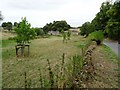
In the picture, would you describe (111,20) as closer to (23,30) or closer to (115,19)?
(115,19)

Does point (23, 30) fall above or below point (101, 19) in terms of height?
below

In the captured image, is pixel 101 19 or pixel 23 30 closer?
pixel 23 30

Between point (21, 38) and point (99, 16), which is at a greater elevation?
point (99, 16)

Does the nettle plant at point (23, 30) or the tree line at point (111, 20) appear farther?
the tree line at point (111, 20)

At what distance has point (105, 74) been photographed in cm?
1078

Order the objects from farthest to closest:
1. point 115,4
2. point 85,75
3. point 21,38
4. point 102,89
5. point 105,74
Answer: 1. point 115,4
2. point 21,38
3. point 105,74
4. point 85,75
5. point 102,89

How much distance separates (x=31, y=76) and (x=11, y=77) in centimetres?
88

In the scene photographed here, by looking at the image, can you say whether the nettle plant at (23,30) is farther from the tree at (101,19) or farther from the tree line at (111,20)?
the tree at (101,19)

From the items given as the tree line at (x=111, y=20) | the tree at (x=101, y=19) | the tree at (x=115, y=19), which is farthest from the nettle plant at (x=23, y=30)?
the tree at (x=101, y=19)

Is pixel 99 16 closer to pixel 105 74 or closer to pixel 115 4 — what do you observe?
pixel 115 4

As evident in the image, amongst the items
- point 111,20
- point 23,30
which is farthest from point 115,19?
point 23,30

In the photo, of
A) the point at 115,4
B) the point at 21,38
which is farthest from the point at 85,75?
the point at 115,4

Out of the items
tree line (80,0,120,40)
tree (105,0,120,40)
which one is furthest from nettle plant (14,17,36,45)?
tree (105,0,120,40)

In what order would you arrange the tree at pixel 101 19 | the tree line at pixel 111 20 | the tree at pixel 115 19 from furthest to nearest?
the tree at pixel 101 19, the tree line at pixel 111 20, the tree at pixel 115 19
